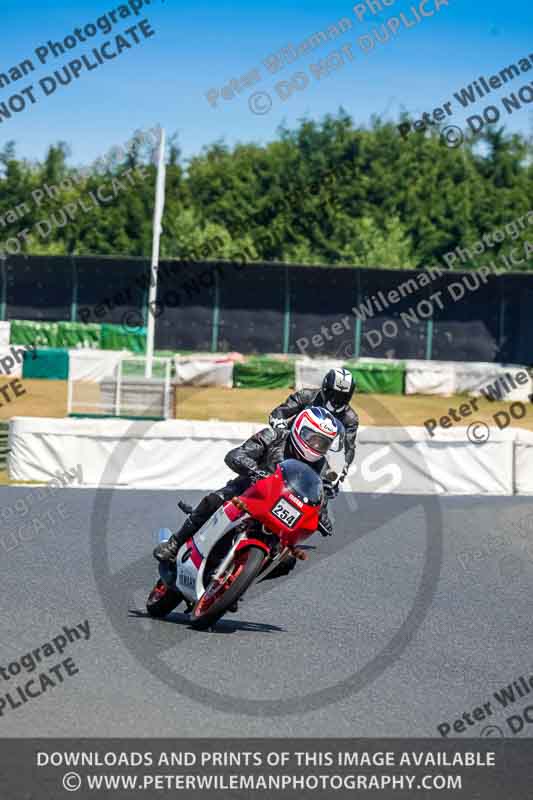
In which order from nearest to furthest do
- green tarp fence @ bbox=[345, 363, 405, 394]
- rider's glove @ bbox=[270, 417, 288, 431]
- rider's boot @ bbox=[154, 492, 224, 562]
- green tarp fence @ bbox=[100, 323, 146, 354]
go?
1. rider's boot @ bbox=[154, 492, 224, 562]
2. rider's glove @ bbox=[270, 417, 288, 431]
3. green tarp fence @ bbox=[345, 363, 405, 394]
4. green tarp fence @ bbox=[100, 323, 146, 354]

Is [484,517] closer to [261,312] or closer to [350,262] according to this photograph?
[261,312]

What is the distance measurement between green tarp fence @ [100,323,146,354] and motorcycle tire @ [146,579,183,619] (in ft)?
109

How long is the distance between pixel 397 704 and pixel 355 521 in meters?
8.44

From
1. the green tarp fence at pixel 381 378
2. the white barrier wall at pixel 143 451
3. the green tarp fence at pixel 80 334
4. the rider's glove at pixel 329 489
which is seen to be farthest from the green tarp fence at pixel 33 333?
the rider's glove at pixel 329 489

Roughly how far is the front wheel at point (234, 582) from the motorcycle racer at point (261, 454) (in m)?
0.63

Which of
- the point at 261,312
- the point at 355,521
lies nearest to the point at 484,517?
the point at 355,521

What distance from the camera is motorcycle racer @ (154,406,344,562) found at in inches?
341

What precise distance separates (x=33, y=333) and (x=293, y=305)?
31.1 feet

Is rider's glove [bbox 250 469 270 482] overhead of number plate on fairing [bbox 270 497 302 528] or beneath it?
overhead

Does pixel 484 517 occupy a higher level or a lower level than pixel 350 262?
lower

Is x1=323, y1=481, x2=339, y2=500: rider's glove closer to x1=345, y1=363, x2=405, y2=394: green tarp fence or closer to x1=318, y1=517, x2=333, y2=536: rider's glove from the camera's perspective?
x1=318, y1=517, x2=333, y2=536: rider's glove

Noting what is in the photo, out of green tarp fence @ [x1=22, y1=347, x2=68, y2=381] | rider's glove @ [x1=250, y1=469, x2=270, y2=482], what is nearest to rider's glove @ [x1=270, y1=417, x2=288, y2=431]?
rider's glove @ [x1=250, y1=469, x2=270, y2=482]

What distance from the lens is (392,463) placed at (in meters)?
18.8

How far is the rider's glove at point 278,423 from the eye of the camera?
10566 millimetres
